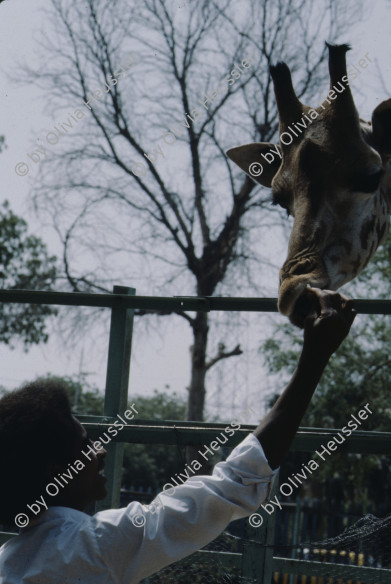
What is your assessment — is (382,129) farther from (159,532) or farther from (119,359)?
(159,532)

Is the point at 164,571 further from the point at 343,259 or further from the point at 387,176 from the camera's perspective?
the point at 387,176

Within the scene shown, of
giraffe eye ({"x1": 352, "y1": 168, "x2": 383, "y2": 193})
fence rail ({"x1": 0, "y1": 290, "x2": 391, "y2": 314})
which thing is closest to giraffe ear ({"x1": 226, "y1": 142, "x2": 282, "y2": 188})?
giraffe eye ({"x1": 352, "y1": 168, "x2": 383, "y2": 193})

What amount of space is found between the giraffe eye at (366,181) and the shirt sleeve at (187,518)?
2527 millimetres

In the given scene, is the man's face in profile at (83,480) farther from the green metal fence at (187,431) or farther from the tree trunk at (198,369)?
the tree trunk at (198,369)

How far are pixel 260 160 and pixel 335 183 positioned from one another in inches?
57.4

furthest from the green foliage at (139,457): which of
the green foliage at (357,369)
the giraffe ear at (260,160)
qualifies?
the giraffe ear at (260,160)

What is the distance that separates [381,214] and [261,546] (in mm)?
2120

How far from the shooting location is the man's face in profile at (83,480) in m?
1.91

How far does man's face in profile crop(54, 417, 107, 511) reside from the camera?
1909mm

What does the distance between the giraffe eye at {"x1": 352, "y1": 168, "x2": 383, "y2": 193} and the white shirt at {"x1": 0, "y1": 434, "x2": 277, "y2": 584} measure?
252 centimetres

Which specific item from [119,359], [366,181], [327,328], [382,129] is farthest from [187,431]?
[382,129]

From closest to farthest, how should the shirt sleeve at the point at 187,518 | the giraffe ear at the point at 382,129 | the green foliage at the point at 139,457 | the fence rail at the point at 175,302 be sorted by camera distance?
the shirt sleeve at the point at 187,518 < the fence rail at the point at 175,302 < the giraffe ear at the point at 382,129 < the green foliage at the point at 139,457

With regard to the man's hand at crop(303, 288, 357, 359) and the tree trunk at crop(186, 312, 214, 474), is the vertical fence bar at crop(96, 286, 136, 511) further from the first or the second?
the tree trunk at crop(186, 312, 214, 474)

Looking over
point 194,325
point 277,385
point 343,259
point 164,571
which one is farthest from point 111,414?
point 277,385
